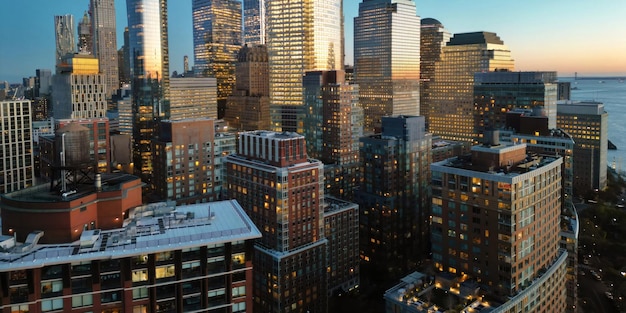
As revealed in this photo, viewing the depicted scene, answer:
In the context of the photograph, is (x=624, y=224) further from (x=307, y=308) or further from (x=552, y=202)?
(x=307, y=308)

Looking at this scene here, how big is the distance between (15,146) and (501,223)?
168m

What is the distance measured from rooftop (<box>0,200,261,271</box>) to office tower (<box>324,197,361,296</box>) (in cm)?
7813

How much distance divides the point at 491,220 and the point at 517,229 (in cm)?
536

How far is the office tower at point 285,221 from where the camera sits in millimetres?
131250

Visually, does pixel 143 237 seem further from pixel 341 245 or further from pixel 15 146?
pixel 15 146

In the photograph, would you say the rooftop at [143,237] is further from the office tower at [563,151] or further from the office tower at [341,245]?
the office tower at [563,151]

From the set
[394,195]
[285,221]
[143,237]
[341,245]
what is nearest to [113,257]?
[143,237]

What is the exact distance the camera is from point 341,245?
155875 mm

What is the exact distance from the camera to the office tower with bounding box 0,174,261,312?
5925 cm

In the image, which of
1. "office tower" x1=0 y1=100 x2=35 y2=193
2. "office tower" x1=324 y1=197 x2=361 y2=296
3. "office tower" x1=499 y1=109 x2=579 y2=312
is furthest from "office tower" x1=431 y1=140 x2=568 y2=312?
"office tower" x1=0 y1=100 x2=35 y2=193

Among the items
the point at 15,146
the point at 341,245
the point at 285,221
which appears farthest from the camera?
the point at 15,146

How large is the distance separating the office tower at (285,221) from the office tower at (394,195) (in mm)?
40474

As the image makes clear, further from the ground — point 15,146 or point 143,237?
point 15,146

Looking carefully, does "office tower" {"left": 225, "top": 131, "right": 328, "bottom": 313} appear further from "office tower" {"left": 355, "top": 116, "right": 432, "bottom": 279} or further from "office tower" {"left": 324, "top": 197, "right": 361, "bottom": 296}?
"office tower" {"left": 355, "top": 116, "right": 432, "bottom": 279}
